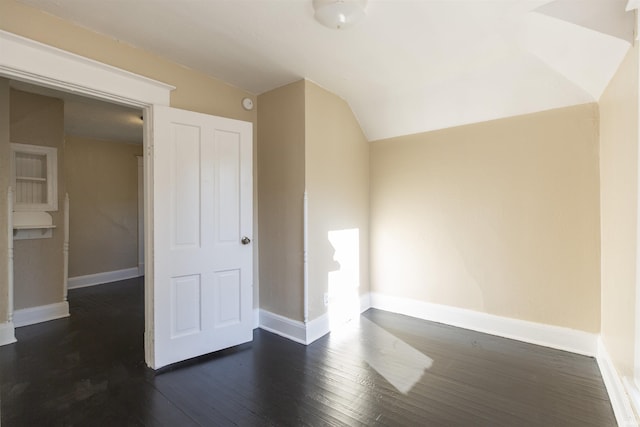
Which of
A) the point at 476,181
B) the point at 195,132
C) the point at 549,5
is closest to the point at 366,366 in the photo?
the point at 476,181

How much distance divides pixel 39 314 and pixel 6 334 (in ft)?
1.82

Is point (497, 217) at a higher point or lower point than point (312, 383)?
higher

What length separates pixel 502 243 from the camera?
2.88m

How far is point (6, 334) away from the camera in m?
2.76

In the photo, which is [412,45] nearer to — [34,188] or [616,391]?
[616,391]

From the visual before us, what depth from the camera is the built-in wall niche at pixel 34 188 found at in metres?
3.28

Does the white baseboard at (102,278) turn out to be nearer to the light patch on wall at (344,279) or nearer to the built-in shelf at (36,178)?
the built-in shelf at (36,178)

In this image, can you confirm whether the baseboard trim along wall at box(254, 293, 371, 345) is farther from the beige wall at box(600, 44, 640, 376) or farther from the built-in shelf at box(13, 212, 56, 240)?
the built-in shelf at box(13, 212, 56, 240)

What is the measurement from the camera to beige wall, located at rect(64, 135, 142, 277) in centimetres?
480

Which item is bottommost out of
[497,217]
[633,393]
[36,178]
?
[633,393]

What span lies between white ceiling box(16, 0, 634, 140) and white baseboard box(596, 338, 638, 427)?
1973 millimetres

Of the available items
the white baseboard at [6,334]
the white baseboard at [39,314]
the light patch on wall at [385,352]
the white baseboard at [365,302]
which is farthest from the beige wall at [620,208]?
the white baseboard at [39,314]

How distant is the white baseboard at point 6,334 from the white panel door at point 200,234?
1.70 m

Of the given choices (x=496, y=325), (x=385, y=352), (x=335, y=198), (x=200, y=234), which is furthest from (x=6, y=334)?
(x=496, y=325)
